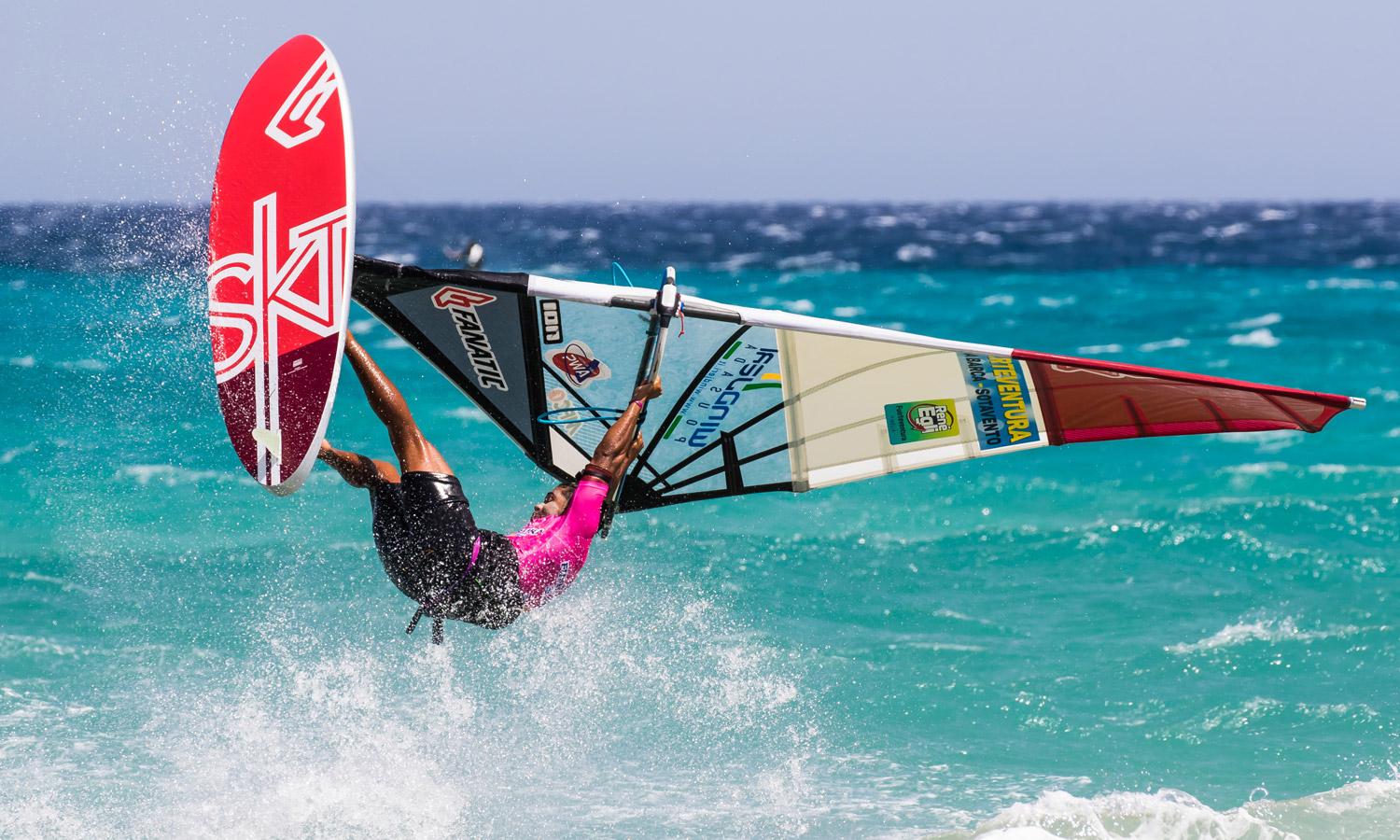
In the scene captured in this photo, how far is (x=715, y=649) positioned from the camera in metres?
8.98

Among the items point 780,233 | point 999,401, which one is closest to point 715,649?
point 999,401

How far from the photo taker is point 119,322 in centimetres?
1939

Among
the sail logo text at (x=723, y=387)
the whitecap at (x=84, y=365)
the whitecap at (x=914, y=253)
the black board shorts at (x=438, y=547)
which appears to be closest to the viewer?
the black board shorts at (x=438, y=547)

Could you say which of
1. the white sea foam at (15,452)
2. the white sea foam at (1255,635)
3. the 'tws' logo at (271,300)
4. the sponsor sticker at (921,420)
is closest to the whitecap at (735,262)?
the white sea foam at (15,452)

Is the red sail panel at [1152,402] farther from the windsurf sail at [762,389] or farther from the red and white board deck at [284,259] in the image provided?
the red and white board deck at [284,259]

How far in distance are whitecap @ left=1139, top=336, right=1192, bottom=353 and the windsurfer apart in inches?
627

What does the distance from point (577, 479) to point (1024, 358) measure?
6.93 feet

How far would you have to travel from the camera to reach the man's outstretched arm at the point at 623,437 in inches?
225

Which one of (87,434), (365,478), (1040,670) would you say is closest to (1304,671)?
(1040,670)

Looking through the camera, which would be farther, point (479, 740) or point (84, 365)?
point (84, 365)

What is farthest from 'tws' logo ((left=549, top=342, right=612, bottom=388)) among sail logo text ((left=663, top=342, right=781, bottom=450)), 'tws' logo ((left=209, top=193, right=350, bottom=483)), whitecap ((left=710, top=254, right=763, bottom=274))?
whitecap ((left=710, top=254, right=763, bottom=274))

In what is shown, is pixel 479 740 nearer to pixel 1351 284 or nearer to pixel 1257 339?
pixel 1257 339

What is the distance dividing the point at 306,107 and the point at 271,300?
85 cm

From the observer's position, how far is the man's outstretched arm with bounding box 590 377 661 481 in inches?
225
